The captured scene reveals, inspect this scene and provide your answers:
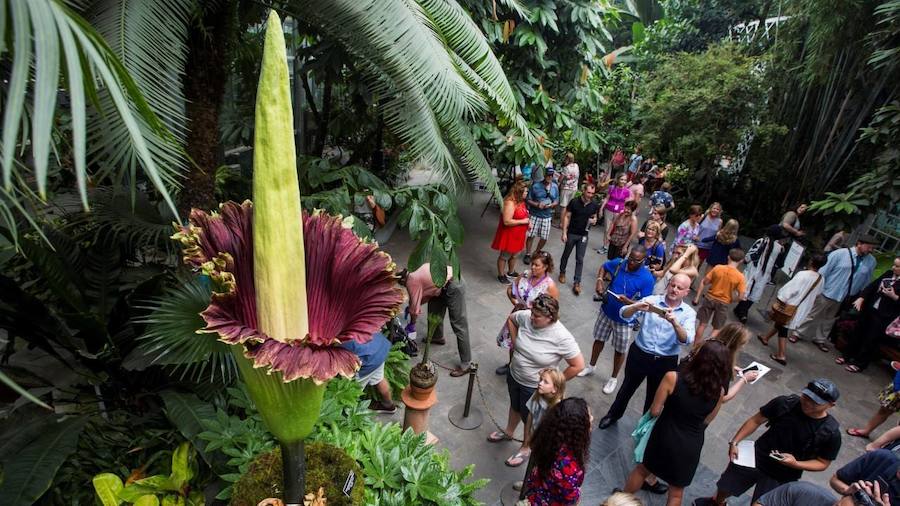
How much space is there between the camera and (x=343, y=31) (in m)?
2.46

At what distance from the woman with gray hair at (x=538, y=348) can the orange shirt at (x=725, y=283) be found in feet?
7.35

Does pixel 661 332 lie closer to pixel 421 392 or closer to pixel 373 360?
pixel 421 392

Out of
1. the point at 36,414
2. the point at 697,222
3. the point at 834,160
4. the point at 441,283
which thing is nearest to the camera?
the point at 36,414

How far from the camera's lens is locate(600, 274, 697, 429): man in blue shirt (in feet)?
10.5

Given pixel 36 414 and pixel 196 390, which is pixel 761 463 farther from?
pixel 36 414

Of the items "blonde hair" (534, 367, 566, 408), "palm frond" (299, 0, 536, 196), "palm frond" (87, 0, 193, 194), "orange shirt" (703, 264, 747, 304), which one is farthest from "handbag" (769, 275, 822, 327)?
"palm frond" (87, 0, 193, 194)

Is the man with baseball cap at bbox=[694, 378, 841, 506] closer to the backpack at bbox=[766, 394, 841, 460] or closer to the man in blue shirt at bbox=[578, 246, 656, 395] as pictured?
the backpack at bbox=[766, 394, 841, 460]

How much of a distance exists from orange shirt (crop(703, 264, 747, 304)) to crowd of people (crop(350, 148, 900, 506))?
0.03ft

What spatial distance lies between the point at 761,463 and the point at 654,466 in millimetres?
560

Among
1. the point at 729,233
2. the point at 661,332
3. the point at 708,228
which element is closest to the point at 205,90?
the point at 661,332

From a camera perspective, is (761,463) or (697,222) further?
(697,222)

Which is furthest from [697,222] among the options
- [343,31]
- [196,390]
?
[196,390]

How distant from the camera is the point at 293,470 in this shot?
4.42 feet

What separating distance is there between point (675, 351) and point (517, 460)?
1.29 meters
